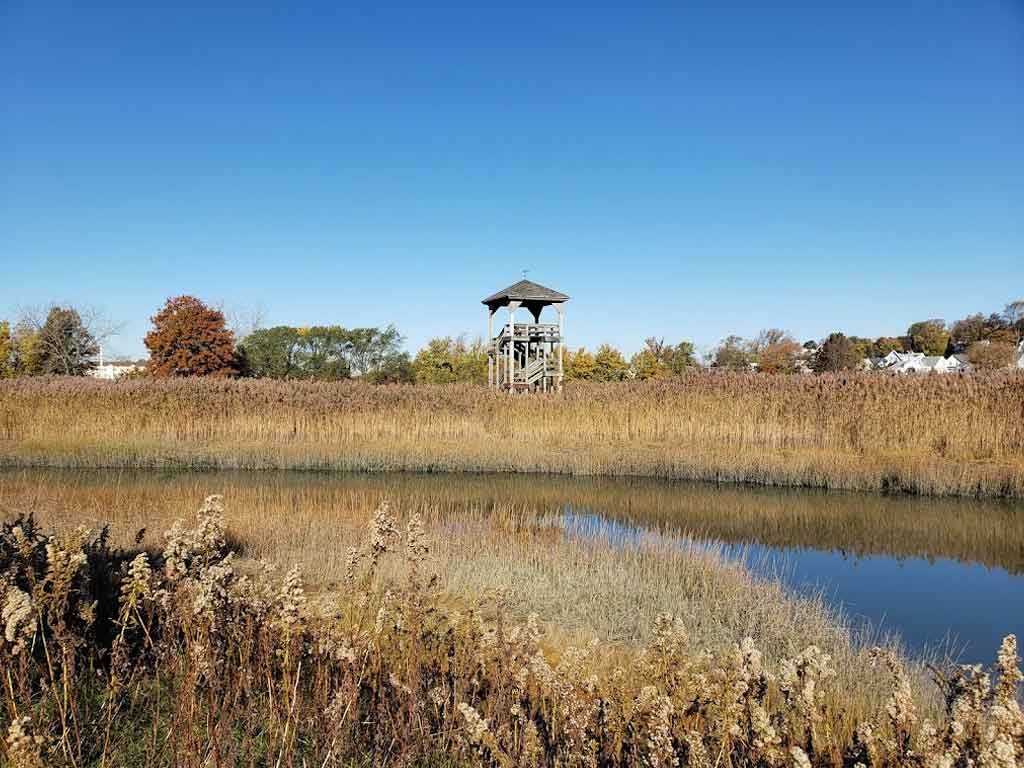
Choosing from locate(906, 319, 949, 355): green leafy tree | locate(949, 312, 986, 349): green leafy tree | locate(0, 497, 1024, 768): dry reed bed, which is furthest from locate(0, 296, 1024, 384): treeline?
locate(906, 319, 949, 355): green leafy tree

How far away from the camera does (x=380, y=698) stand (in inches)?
125

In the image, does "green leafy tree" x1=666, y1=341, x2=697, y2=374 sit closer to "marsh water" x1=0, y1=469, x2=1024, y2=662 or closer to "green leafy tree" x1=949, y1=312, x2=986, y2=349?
"marsh water" x1=0, y1=469, x2=1024, y2=662

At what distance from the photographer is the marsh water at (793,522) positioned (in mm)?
7078

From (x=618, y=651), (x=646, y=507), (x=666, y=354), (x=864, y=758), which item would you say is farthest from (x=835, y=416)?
(x=666, y=354)

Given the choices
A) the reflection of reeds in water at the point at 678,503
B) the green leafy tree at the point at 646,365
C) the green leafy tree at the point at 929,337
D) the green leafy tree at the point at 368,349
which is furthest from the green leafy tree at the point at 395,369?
the green leafy tree at the point at 929,337

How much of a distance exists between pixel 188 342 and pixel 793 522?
1213 inches

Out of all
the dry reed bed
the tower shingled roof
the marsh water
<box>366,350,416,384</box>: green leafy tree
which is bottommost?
the marsh water

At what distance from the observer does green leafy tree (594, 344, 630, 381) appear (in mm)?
38125

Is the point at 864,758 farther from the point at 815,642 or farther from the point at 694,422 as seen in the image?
the point at 694,422

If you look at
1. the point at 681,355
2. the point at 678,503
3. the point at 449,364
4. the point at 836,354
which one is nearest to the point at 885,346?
the point at 836,354

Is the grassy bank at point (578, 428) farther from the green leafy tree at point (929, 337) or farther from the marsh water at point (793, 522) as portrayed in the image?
the green leafy tree at point (929, 337)

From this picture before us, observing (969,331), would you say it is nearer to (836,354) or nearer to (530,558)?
(836,354)

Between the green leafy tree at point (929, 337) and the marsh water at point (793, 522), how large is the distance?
8478cm

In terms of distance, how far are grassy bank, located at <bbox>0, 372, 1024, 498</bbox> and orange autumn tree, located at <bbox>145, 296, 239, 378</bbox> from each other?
1485 cm
